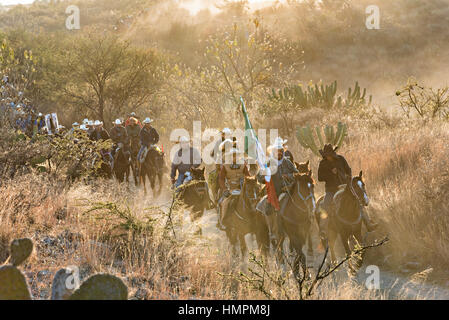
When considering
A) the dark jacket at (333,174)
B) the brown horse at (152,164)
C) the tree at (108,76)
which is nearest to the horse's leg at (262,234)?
the dark jacket at (333,174)

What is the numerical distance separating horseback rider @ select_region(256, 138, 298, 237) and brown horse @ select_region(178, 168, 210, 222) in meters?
1.92

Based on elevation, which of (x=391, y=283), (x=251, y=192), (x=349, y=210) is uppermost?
(x=251, y=192)

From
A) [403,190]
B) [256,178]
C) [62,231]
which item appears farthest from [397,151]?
[62,231]

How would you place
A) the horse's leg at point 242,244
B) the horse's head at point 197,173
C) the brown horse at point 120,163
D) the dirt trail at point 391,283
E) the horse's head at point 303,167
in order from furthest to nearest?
1. the brown horse at point 120,163
2. the horse's head at point 197,173
3. the horse's leg at point 242,244
4. the horse's head at point 303,167
5. the dirt trail at point 391,283

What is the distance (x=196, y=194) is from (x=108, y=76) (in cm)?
1933

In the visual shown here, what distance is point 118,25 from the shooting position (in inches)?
2537

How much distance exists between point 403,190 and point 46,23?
73.5m

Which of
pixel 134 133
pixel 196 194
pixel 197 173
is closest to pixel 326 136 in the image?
pixel 197 173

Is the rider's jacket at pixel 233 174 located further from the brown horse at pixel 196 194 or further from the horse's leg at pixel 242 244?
the horse's leg at pixel 242 244

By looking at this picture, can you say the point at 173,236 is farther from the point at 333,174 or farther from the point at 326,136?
the point at 326,136

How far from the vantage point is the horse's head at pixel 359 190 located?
7.31 meters

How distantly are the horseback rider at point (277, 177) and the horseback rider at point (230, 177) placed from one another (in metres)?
0.89

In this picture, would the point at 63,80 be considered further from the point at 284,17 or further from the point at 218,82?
the point at 284,17

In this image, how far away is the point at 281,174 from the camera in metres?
8.18
